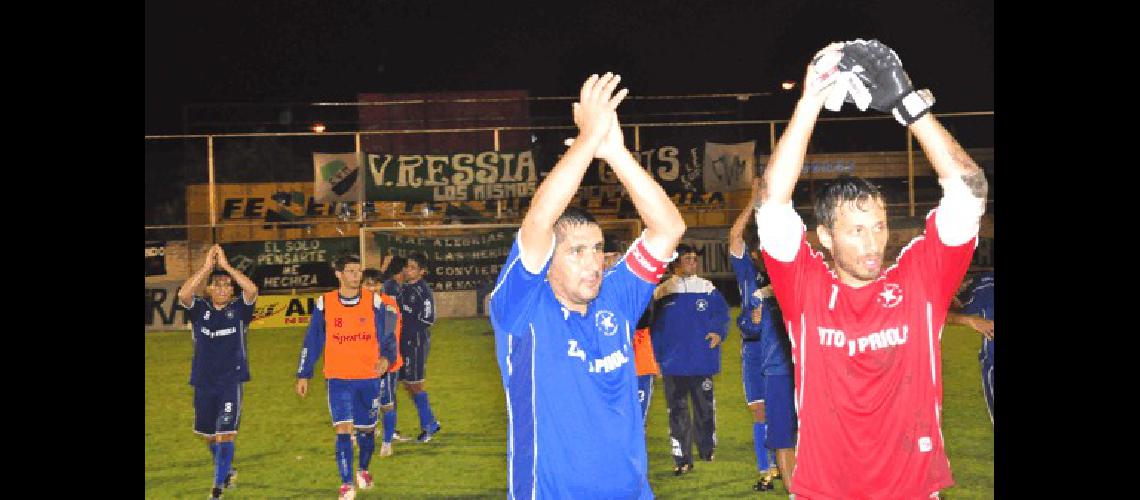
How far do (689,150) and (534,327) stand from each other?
920 inches

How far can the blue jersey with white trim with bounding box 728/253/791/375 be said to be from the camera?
29.7ft

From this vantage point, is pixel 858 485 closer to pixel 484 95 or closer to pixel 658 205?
pixel 658 205

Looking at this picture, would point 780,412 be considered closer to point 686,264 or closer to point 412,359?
point 686,264

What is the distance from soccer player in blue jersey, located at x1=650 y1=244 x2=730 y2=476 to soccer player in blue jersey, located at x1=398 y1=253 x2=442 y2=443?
3.27 m

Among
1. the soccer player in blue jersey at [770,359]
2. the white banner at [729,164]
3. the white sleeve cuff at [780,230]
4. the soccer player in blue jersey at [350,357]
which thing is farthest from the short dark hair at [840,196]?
the white banner at [729,164]

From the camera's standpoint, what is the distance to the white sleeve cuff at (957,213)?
4.23 meters

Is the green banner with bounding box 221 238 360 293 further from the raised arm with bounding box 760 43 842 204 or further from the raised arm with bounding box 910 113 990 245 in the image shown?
the raised arm with bounding box 910 113 990 245

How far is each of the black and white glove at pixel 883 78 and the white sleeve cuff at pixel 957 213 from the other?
330 millimetres

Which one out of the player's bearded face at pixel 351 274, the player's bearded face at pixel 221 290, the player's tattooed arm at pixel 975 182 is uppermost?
the player's tattooed arm at pixel 975 182

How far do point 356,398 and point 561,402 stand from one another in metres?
6.81

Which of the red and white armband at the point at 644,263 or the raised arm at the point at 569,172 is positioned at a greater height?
the raised arm at the point at 569,172

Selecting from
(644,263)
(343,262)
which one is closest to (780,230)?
(644,263)

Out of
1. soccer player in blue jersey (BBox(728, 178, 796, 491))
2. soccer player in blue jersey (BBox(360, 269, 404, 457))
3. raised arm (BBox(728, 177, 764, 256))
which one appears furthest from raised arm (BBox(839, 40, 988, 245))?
soccer player in blue jersey (BBox(360, 269, 404, 457))

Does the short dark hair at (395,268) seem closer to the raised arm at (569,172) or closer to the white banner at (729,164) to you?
the raised arm at (569,172)
